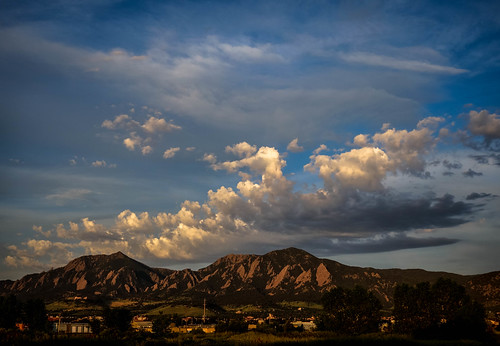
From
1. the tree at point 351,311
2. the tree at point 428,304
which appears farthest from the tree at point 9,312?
the tree at point 428,304

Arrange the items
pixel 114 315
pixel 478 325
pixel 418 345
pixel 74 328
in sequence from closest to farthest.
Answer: pixel 418 345 < pixel 478 325 < pixel 114 315 < pixel 74 328

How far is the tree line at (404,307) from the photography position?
12650cm

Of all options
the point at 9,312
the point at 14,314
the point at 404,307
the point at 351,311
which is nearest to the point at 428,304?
the point at 404,307

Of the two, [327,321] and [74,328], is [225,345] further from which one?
[74,328]

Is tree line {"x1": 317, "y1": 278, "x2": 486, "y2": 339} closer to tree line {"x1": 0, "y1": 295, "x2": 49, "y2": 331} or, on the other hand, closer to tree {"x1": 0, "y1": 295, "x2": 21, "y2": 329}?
tree line {"x1": 0, "y1": 295, "x2": 49, "y2": 331}

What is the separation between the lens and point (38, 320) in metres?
187

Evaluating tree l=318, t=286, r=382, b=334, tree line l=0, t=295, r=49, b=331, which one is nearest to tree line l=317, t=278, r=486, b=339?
tree l=318, t=286, r=382, b=334

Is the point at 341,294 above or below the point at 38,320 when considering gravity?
above

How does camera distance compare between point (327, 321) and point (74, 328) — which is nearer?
point (327, 321)

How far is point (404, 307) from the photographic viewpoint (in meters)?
132

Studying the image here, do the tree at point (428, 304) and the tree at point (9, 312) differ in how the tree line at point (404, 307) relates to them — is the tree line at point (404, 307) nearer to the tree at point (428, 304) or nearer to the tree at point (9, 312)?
the tree at point (428, 304)

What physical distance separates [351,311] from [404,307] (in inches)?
724

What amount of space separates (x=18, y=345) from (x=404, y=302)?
13070 cm

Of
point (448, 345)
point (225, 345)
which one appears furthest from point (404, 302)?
point (225, 345)
